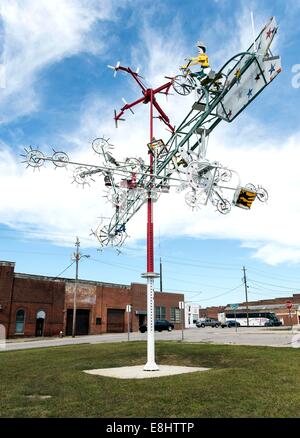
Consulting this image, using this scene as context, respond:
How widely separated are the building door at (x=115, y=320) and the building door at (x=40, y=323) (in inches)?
361

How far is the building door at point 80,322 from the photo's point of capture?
42500 mm

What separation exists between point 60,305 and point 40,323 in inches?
111

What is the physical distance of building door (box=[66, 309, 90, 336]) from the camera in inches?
1673

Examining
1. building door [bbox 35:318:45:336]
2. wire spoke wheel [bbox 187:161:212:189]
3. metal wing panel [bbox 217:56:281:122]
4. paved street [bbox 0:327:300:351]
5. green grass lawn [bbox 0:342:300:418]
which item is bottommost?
green grass lawn [bbox 0:342:300:418]

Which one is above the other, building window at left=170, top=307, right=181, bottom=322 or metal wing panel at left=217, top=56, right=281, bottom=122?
metal wing panel at left=217, top=56, right=281, bottom=122

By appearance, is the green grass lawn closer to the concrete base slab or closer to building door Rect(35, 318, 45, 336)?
the concrete base slab

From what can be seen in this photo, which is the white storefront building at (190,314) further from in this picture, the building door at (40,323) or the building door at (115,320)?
the building door at (40,323)

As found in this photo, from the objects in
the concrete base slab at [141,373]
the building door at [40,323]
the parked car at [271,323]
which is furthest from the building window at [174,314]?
the concrete base slab at [141,373]

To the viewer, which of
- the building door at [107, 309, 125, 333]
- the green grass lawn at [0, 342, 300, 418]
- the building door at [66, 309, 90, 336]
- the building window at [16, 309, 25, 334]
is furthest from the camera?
the building door at [107, 309, 125, 333]

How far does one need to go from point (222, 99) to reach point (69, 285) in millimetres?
36858

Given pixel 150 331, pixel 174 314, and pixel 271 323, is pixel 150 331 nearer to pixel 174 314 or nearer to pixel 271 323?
pixel 174 314

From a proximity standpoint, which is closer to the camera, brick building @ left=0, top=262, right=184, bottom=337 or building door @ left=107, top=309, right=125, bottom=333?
brick building @ left=0, top=262, right=184, bottom=337

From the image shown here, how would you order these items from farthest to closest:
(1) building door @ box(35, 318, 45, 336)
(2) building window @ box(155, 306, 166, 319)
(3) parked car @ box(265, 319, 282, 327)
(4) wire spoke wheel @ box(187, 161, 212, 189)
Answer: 1. (3) parked car @ box(265, 319, 282, 327)
2. (2) building window @ box(155, 306, 166, 319)
3. (1) building door @ box(35, 318, 45, 336)
4. (4) wire spoke wheel @ box(187, 161, 212, 189)

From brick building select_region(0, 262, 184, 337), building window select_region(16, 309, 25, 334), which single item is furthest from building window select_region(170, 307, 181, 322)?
building window select_region(16, 309, 25, 334)
